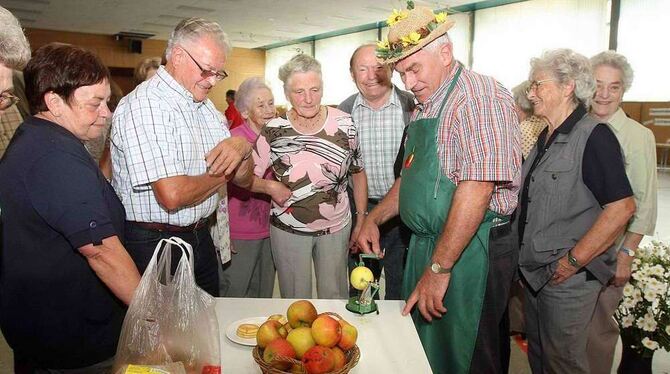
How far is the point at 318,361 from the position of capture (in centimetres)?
112

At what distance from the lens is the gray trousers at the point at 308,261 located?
265cm

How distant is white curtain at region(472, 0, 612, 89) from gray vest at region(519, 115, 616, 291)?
650cm

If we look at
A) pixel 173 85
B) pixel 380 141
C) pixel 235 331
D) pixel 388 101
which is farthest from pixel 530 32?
pixel 235 331

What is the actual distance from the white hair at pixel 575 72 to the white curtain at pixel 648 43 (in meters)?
6.61

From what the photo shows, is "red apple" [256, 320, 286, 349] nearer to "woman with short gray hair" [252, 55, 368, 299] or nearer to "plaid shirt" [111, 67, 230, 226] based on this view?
"plaid shirt" [111, 67, 230, 226]

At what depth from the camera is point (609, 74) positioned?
262 cm

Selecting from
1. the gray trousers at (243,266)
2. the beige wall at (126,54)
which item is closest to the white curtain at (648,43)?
the gray trousers at (243,266)

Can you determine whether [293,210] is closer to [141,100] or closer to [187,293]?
[141,100]

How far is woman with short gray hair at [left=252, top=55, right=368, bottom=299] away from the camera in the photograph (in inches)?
103

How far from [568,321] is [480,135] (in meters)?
0.91

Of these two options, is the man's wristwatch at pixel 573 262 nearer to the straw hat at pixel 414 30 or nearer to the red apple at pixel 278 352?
the straw hat at pixel 414 30

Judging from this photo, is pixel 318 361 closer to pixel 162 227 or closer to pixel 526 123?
pixel 162 227

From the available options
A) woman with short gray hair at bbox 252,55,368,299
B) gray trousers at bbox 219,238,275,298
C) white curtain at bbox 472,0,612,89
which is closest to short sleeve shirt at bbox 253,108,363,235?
woman with short gray hair at bbox 252,55,368,299

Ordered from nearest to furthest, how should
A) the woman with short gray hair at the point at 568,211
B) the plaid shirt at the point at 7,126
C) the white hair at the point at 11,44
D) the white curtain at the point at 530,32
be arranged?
the white hair at the point at 11,44, the woman with short gray hair at the point at 568,211, the plaid shirt at the point at 7,126, the white curtain at the point at 530,32
